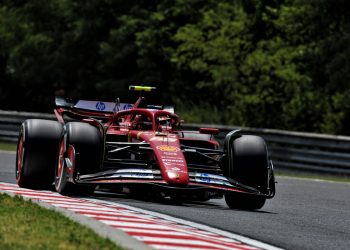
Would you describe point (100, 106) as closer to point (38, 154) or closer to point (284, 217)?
point (38, 154)

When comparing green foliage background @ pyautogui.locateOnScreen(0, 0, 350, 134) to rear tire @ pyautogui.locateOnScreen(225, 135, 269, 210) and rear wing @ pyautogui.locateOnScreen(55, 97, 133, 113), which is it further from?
rear tire @ pyautogui.locateOnScreen(225, 135, 269, 210)

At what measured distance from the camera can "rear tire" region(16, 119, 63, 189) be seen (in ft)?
44.7

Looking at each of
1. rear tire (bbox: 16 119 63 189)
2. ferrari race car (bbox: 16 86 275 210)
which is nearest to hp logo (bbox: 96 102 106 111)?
ferrari race car (bbox: 16 86 275 210)

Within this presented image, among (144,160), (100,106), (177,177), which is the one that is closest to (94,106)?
(100,106)

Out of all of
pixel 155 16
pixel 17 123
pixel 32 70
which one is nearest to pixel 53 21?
pixel 32 70

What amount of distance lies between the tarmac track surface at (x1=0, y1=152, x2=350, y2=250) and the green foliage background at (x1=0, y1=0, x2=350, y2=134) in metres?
12.8

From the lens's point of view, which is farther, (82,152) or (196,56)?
(196,56)

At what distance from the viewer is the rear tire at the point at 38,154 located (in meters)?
13.6

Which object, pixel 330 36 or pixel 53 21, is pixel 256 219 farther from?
pixel 53 21

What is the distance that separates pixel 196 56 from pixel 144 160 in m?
22.0

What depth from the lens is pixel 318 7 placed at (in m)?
29.6

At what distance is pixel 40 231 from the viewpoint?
862 cm

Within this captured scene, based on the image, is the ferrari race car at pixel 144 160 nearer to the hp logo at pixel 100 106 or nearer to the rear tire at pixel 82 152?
the rear tire at pixel 82 152

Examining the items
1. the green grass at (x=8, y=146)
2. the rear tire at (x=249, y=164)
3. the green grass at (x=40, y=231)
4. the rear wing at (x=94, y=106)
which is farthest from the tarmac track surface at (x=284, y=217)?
the green grass at (x=8, y=146)
